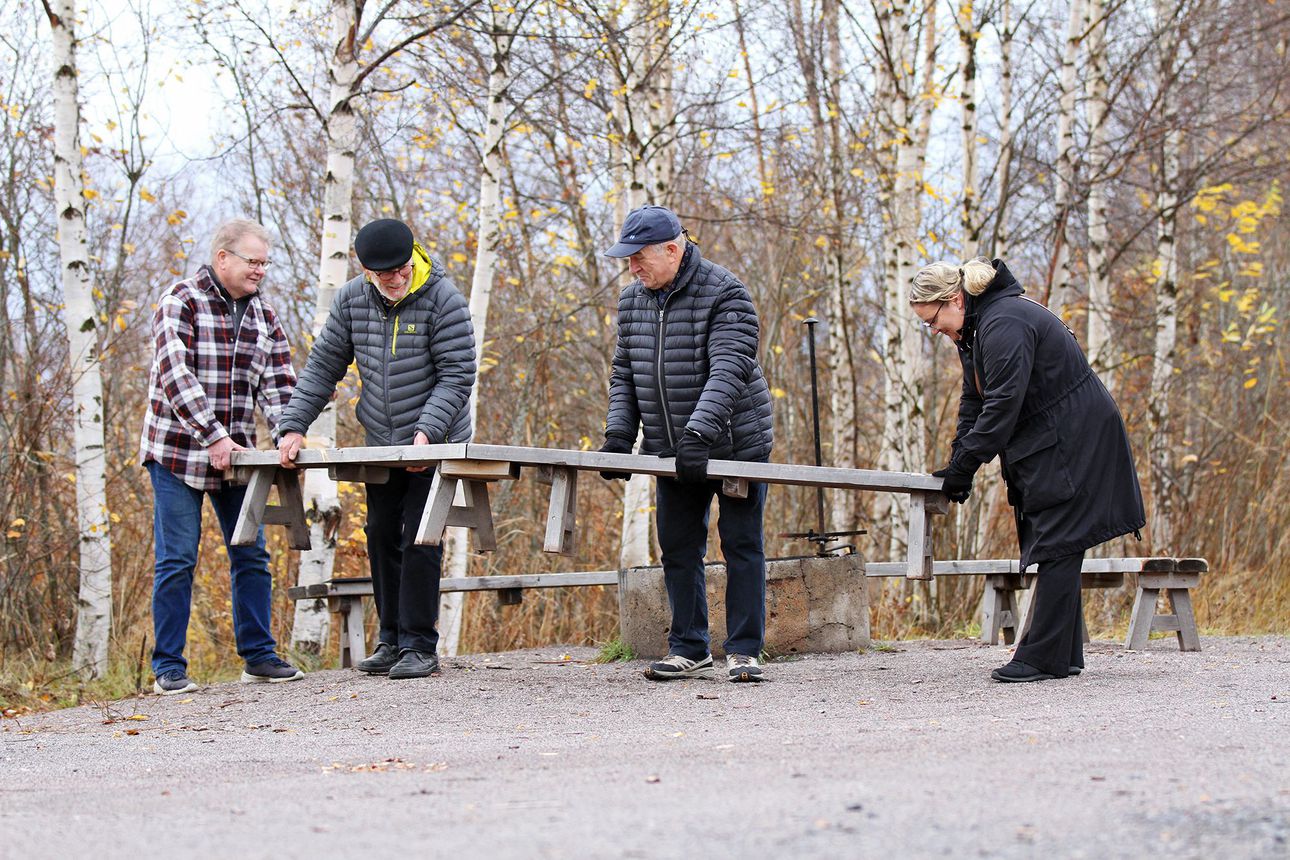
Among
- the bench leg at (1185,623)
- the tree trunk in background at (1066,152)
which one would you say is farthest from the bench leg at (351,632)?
the tree trunk in background at (1066,152)

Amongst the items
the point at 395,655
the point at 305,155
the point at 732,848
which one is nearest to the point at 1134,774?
the point at 732,848

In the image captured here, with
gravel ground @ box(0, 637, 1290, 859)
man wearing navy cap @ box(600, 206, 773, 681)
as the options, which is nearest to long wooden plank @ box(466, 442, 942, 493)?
man wearing navy cap @ box(600, 206, 773, 681)

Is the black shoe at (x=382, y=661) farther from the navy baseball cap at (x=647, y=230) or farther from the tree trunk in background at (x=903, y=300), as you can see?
the tree trunk in background at (x=903, y=300)

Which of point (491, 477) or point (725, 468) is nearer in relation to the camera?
point (725, 468)

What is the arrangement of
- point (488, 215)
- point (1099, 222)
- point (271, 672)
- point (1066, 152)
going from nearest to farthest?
point (271, 672) < point (488, 215) < point (1066, 152) < point (1099, 222)

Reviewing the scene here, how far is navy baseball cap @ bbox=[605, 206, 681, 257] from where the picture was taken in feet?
20.5

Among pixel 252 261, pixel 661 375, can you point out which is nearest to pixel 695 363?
pixel 661 375

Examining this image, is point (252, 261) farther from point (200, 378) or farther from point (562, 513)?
point (562, 513)

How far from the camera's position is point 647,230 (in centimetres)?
629

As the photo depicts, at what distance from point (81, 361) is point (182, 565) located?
2574 mm

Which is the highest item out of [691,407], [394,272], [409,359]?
[394,272]

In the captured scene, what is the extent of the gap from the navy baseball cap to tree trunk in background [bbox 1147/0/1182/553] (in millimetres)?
6248

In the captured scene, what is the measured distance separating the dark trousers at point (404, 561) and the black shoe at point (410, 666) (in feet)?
0.10

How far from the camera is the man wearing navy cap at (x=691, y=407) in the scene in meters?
6.27
